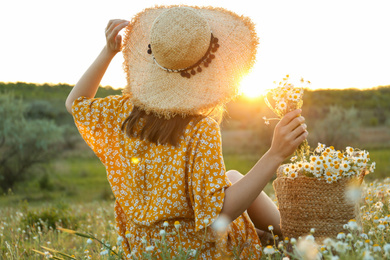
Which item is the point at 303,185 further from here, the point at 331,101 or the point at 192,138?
the point at 331,101

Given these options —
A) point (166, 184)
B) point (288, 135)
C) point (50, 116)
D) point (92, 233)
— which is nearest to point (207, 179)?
point (166, 184)

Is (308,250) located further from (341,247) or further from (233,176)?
(233,176)

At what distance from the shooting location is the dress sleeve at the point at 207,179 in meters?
2.60

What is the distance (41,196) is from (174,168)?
24.7 meters

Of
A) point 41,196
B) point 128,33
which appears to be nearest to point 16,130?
point 41,196

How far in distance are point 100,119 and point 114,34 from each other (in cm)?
65

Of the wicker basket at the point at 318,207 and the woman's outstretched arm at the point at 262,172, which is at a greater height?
the woman's outstretched arm at the point at 262,172

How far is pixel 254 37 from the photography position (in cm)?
312

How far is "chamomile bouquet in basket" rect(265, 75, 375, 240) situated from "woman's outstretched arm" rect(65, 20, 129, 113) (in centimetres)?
123

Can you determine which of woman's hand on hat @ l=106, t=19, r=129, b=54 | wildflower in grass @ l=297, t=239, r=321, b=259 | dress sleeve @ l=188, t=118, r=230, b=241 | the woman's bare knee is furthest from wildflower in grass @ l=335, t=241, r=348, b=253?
woman's hand on hat @ l=106, t=19, r=129, b=54

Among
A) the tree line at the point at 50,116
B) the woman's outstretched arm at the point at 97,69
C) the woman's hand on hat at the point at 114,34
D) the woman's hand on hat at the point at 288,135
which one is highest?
the woman's hand on hat at the point at 114,34

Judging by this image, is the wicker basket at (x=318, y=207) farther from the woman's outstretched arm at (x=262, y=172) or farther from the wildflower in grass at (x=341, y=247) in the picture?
the wildflower in grass at (x=341, y=247)

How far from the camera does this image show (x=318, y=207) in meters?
3.04

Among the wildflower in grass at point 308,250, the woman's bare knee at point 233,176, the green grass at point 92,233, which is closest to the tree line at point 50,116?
the green grass at point 92,233
